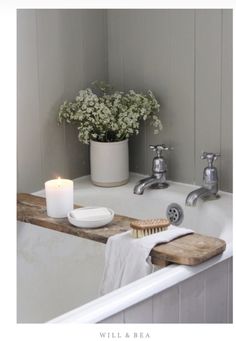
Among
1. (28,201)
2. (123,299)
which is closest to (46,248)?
(28,201)

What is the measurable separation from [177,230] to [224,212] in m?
0.33

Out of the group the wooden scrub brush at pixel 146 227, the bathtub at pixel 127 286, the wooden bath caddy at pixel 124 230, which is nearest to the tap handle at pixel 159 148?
the bathtub at pixel 127 286

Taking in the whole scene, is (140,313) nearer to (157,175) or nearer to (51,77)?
(157,175)

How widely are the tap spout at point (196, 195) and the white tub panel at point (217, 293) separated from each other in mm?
377

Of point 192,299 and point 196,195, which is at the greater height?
point 196,195

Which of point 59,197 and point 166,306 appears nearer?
point 166,306

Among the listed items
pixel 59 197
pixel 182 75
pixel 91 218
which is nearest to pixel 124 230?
pixel 91 218

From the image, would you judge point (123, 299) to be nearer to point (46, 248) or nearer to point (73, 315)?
point (73, 315)

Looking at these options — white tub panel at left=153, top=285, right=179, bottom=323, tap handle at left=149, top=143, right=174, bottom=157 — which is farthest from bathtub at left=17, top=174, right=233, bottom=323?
tap handle at left=149, top=143, right=174, bottom=157

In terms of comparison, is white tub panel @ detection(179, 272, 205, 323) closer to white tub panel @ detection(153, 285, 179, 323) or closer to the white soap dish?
white tub panel @ detection(153, 285, 179, 323)

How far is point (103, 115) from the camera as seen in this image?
227 centimetres

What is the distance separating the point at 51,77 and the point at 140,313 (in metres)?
0.88

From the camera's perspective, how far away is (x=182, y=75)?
7.37ft

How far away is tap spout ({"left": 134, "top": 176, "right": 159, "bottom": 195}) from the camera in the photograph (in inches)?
89.4
